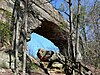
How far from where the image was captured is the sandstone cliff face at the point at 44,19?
58.3ft

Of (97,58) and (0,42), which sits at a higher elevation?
(0,42)

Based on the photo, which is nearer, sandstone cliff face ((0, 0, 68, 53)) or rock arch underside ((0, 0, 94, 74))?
rock arch underside ((0, 0, 94, 74))

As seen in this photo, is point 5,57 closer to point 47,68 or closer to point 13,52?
point 13,52

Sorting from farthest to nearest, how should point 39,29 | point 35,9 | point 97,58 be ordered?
point 39,29 < point 35,9 < point 97,58

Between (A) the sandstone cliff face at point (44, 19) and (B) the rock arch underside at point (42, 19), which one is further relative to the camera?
(A) the sandstone cliff face at point (44, 19)

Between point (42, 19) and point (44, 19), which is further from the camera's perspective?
point (44, 19)

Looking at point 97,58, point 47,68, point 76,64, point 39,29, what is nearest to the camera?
point 76,64

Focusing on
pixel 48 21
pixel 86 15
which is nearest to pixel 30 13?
pixel 48 21

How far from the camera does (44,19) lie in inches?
765

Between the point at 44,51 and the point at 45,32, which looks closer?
the point at 44,51

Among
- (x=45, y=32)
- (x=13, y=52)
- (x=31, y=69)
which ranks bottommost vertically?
(x=31, y=69)

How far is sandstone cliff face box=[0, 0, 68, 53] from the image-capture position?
17766 millimetres

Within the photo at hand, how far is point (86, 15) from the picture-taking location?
16.3 metres

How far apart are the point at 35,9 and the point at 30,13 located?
1.55ft
